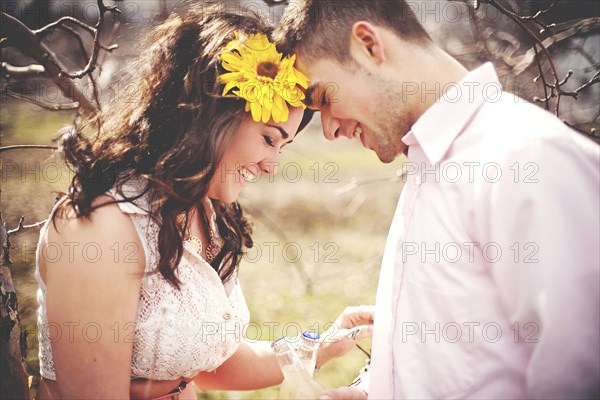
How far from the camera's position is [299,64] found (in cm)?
185

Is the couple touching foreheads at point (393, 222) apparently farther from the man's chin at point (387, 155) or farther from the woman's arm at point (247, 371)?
the woman's arm at point (247, 371)

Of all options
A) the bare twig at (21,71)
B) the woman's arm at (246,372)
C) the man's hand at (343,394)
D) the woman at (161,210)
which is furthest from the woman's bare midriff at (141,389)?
the bare twig at (21,71)

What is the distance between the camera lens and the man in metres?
1.32

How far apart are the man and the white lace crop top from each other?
48 centimetres

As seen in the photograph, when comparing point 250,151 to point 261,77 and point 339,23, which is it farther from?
point 339,23

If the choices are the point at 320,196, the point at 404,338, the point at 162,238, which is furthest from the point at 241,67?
the point at 320,196

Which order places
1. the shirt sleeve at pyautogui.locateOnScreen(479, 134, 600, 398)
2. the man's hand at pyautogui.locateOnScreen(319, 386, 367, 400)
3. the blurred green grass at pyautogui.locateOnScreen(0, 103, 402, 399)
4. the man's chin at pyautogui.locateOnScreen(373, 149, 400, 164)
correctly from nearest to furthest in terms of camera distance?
the shirt sleeve at pyautogui.locateOnScreen(479, 134, 600, 398), the man's hand at pyautogui.locateOnScreen(319, 386, 367, 400), the man's chin at pyautogui.locateOnScreen(373, 149, 400, 164), the blurred green grass at pyautogui.locateOnScreen(0, 103, 402, 399)

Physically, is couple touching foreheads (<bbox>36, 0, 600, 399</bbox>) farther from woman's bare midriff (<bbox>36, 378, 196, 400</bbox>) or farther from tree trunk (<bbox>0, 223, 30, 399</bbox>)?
tree trunk (<bbox>0, 223, 30, 399</bbox>)

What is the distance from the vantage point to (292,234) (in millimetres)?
6777

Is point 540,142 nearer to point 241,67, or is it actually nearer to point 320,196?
point 241,67

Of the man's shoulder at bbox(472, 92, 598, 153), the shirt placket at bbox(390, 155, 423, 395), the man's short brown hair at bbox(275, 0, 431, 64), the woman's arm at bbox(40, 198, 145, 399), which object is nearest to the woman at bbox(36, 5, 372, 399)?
the woman's arm at bbox(40, 198, 145, 399)

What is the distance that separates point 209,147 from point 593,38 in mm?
2629

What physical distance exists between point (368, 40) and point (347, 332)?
1088 mm

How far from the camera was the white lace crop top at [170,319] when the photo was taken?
1.71 metres
